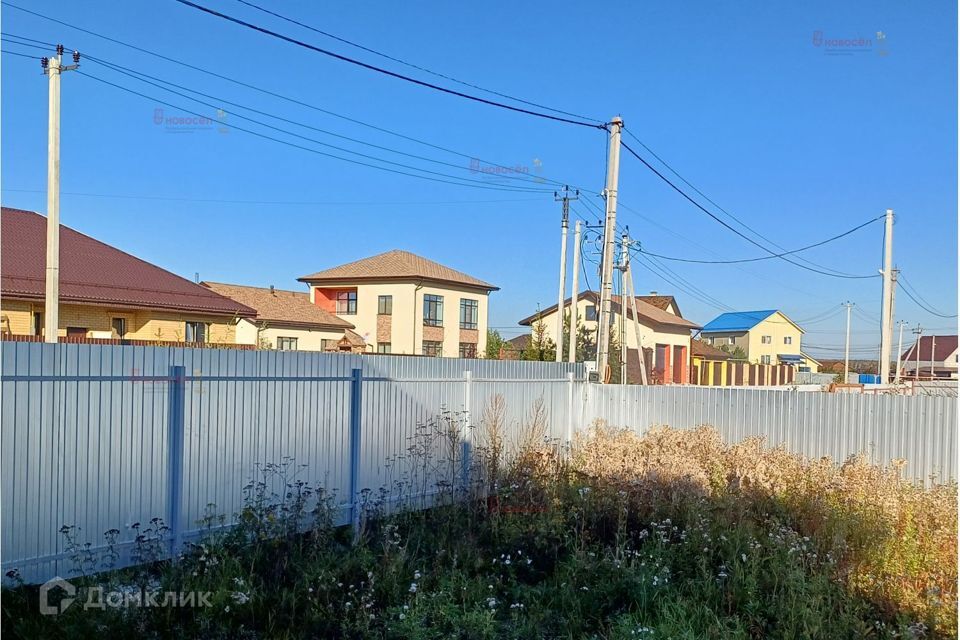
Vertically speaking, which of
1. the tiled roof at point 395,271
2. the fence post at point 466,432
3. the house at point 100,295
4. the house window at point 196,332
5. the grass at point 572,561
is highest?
the tiled roof at point 395,271

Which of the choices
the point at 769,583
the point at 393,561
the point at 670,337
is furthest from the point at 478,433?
the point at 670,337

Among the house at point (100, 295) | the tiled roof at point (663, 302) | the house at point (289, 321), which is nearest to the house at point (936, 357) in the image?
the tiled roof at point (663, 302)

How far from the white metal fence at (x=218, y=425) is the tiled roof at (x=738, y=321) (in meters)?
60.7

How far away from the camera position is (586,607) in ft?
15.9

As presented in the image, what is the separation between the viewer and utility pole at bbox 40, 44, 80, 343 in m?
13.6

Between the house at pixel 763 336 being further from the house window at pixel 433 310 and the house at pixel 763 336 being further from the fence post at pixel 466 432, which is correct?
the fence post at pixel 466 432

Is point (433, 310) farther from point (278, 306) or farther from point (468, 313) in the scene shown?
point (278, 306)

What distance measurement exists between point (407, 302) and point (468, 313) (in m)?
4.13

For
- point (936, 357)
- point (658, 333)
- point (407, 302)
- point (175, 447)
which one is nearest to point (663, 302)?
point (658, 333)

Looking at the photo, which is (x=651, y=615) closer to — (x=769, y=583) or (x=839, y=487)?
(x=769, y=583)

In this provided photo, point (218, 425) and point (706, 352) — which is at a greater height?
point (218, 425)

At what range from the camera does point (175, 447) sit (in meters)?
5.55

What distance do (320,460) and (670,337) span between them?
40801 millimetres

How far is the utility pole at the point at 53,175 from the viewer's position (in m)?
13.6
